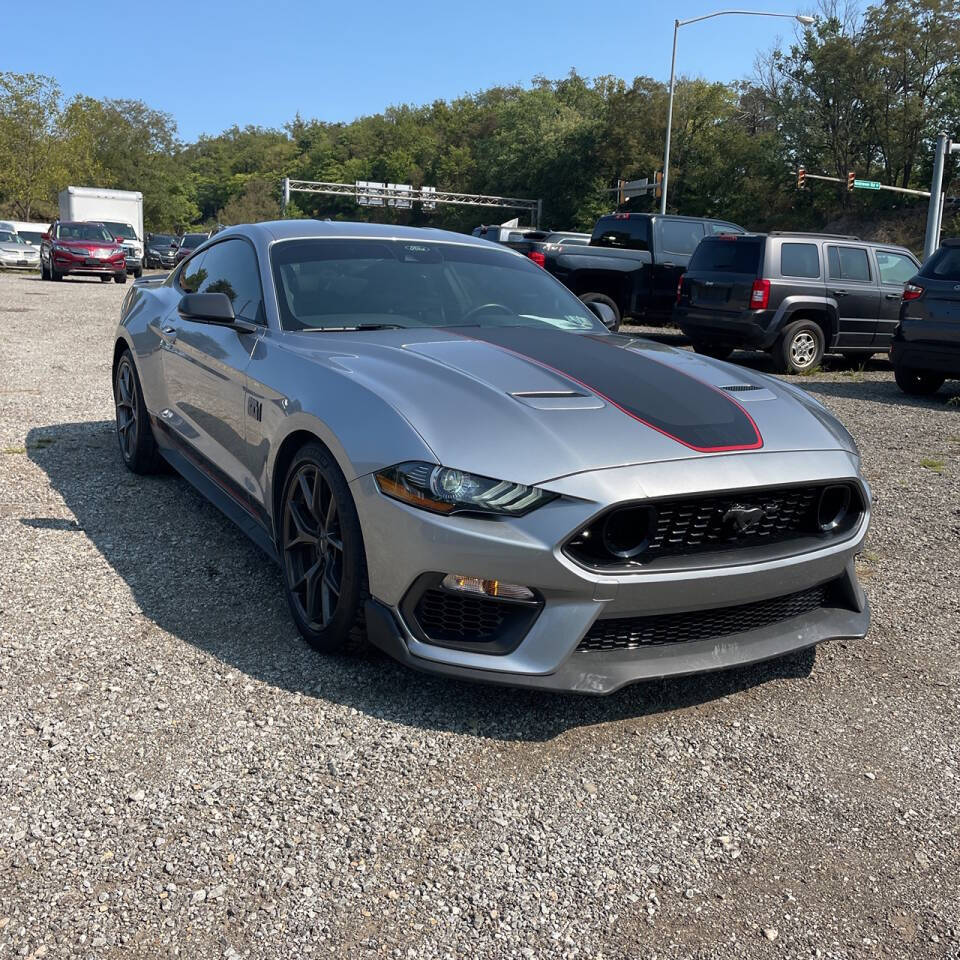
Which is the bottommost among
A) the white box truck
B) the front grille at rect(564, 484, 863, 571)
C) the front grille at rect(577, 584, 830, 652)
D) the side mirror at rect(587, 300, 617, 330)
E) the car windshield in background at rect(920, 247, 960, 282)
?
the front grille at rect(577, 584, 830, 652)

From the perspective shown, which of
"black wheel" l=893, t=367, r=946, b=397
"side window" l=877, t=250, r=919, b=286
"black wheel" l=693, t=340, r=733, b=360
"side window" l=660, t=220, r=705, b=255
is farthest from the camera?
"side window" l=660, t=220, r=705, b=255

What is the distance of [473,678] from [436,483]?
60cm

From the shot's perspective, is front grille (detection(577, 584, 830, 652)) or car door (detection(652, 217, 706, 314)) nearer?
front grille (detection(577, 584, 830, 652))

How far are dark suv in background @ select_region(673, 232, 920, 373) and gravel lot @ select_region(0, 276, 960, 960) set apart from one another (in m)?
8.99

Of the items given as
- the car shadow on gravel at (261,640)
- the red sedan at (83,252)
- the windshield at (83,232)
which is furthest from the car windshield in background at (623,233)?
the windshield at (83,232)

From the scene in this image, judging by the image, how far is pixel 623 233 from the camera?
17562 millimetres

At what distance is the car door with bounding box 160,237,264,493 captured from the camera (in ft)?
14.3

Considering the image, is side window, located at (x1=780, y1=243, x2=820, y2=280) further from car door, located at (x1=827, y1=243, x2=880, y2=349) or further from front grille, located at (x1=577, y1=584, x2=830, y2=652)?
front grille, located at (x1=577, y1=584, x2=830, y2=652)

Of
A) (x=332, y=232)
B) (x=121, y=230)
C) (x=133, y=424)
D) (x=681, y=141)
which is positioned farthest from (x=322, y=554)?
(x=681, y=141)

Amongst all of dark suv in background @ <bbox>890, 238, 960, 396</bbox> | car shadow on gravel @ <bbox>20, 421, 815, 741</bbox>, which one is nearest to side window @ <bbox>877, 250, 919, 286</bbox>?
dark suv in background @ <bbox>890, 238, 960, 396</bbox>

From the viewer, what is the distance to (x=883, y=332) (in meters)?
13.8

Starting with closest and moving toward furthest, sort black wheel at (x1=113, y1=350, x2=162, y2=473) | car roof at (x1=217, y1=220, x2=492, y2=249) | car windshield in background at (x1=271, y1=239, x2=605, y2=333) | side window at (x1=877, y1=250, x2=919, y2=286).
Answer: car windshield in background at (x1=271, y1=239, x2=605, y2=333), car roof at (x1=217, y1=220, x2=492, y2=249), black wheel at (x1=113, y1=350, x2=162, y2=473), side window at (x1=877, y1=250, x2=919, y2=286)

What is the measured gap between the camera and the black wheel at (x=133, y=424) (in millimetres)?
5977

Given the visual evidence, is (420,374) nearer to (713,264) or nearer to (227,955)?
(227,955)
